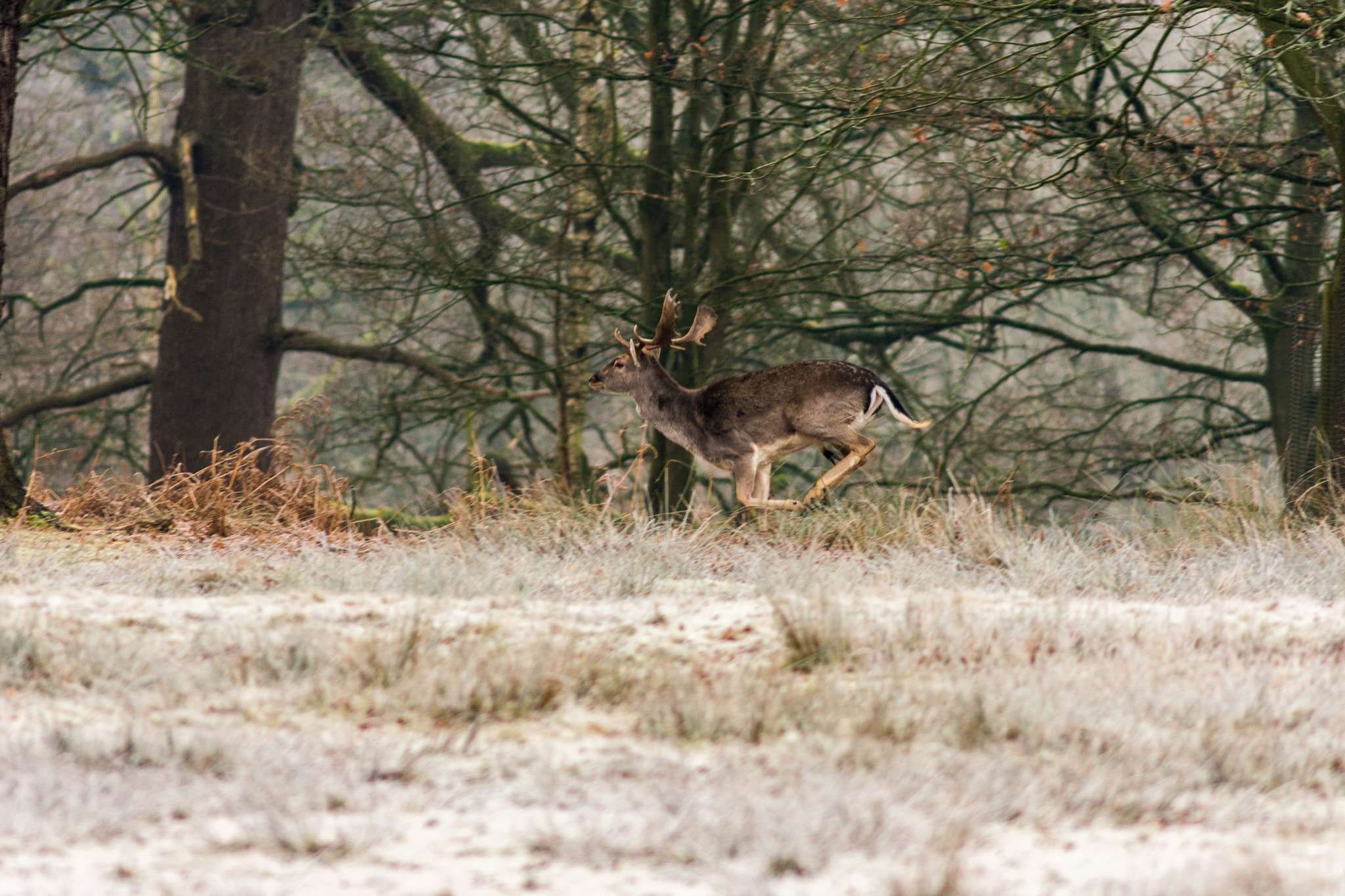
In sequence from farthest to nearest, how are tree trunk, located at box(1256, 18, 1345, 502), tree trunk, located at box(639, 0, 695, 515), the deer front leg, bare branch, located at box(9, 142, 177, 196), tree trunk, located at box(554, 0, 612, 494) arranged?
bare branch, located at box(9, 142, 177, 196)
tree trunk, located at box(554, 0, 612, 494)
tree trunk, located at box(639, 0, 695, 515)
tree trunk, located at box(1256, 18, 1345, 502)
the deer front leg

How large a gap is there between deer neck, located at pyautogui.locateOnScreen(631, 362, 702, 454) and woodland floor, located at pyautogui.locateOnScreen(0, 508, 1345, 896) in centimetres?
142

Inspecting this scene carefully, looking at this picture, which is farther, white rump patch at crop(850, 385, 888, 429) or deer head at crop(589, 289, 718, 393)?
deer head at crop(589, 289, 718, 393)

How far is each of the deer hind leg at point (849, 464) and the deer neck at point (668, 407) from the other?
91 centimetres

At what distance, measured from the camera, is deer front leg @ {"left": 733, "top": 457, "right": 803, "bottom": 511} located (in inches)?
283

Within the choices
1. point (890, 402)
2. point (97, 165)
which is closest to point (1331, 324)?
point (890, 402)

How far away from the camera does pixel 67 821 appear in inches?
129

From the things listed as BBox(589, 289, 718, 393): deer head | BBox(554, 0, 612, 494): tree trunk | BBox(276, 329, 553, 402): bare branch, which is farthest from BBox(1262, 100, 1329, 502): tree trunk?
BBox(276, 329, 553, 402): bare branch

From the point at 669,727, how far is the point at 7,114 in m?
6.33

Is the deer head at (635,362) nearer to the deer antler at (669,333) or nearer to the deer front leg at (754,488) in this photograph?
the deer antler at (669,333)

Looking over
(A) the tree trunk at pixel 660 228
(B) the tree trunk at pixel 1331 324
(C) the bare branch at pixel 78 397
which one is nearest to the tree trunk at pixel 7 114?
(A) the tree trunk at pixel 660 228

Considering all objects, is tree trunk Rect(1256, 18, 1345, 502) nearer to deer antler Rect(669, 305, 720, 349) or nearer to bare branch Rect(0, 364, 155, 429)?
deer antler Rect(669, 305, 720, 349)

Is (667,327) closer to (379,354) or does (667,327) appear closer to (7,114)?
(7,114)

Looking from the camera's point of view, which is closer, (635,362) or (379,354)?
(635,362)

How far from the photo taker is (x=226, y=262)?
41.3ft
